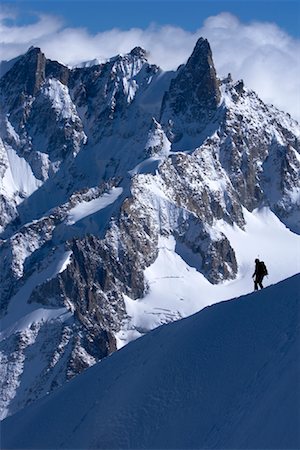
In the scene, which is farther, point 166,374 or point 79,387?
point 79,387

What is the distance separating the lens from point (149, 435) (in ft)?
188

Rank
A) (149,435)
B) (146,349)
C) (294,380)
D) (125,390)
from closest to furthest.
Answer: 1. (294,380)
2. (149,435)
3. (125,390)
4. (146,349)

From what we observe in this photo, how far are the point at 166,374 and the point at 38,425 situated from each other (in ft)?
24.2

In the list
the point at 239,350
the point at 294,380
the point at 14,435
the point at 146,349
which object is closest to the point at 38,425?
the point at 14,435

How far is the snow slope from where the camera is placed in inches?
2096

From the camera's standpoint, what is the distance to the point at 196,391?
58.6 metres

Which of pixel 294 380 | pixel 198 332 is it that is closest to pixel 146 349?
pixel 198 332

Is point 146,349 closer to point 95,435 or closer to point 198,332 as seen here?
point 198,332

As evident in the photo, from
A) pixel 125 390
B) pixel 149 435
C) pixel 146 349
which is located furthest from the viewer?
pixel 146 349

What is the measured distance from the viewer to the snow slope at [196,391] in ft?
175

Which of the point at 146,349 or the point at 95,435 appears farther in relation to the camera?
the point at 146,349

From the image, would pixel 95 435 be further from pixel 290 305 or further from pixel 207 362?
pixel 290 305

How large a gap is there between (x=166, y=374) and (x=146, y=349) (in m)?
4.84

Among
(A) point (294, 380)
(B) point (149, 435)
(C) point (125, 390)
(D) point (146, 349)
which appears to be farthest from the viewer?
(D) point (146, 349)
